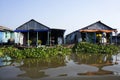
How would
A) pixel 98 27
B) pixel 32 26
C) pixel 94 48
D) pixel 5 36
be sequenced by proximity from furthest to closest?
pixel 5 36 < pixel 98 27 < pixel 32 26 < pixel 94 48

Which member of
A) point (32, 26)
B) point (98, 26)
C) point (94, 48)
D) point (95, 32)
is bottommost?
point (94, 48)

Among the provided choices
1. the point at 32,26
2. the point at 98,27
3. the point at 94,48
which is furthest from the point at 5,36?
the point at 94,48

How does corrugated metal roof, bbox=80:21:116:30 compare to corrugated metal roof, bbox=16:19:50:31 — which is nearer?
corrugated metal roof, bbox=16:19:50:31

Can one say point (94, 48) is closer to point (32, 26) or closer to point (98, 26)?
point (98, 26)

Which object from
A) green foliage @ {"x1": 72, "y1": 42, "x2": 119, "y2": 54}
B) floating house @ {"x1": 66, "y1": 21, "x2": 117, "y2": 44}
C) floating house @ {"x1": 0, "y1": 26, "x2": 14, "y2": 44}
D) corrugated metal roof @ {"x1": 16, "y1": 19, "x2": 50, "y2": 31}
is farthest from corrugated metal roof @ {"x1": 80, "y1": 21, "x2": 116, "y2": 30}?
floating house @ {"x1": 0, "y1": 26, "x2": 14, "y2": 44}

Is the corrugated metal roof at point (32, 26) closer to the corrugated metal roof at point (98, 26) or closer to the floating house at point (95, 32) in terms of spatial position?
the floating house at point (95, 32)

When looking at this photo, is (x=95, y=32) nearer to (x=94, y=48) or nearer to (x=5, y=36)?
(x=94, y=48)

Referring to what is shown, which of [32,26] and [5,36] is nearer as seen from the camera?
[32,26]

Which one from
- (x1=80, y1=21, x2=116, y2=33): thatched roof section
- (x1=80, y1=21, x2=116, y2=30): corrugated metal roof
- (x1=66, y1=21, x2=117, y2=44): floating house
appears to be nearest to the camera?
(x1=66, y1=21, x2=117, y2=44): floating house

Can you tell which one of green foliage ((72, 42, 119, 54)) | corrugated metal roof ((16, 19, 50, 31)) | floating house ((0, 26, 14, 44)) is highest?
corrugated metal roof ((16, 19, 50, 31))

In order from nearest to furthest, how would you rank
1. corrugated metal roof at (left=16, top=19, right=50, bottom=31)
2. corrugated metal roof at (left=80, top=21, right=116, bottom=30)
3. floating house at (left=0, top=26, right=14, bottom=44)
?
corrugated metal roof at (left=16, top=19, right=50, bottom=31), floating house at (left=0, top=26, right=14, bottom=44), corrugated metal roof at (left=80, top=21, right=116, bottom=30)

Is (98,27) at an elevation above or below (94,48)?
above

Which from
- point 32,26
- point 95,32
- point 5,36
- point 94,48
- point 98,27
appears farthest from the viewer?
point 5,36

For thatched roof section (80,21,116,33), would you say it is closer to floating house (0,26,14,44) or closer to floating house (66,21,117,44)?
floating house (66,21,117,44)
